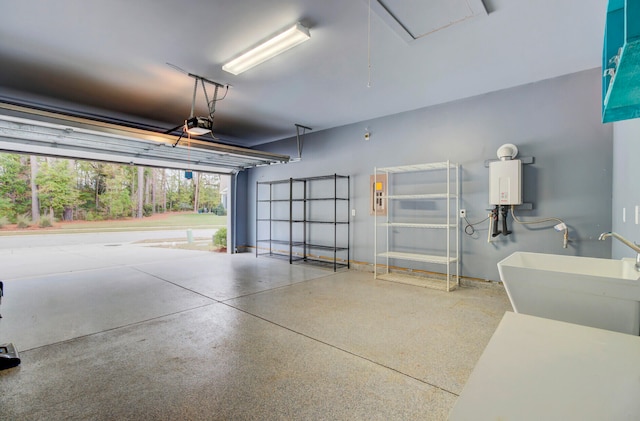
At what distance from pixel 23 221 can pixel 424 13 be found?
48.2 ft

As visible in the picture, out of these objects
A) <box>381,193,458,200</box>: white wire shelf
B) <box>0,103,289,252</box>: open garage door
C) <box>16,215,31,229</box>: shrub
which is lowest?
<box>16,215,31,229</box>: shrub

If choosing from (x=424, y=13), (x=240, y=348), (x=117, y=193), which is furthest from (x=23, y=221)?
(x=424, y=13)

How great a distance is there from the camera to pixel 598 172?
358 cm

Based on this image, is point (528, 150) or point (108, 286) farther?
point (108, 286)

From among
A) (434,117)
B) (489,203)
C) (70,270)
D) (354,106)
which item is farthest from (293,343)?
(70,270)

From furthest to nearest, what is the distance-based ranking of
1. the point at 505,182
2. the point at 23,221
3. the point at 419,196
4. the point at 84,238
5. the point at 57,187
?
the point at 57,187
the point at 84,238
the point at 23,221
the point at 419,196
the point at 505,182

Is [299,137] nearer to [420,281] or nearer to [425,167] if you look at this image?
[425,167]

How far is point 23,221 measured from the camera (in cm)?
1096

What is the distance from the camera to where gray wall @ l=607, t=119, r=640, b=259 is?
212 centimetres

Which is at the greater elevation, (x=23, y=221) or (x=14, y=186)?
(x=14, y=186)

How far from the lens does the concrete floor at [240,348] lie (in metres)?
1.86

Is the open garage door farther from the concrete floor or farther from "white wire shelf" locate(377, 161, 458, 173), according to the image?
"white wire shelf" locate(377, 161, 458, 173)

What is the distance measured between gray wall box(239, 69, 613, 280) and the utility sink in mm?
2116

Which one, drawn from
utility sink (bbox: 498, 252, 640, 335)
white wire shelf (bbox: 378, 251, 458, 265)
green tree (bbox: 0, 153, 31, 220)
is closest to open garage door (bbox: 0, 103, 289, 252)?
white wire shelf (bbox: 378, 251, 458, 265)
